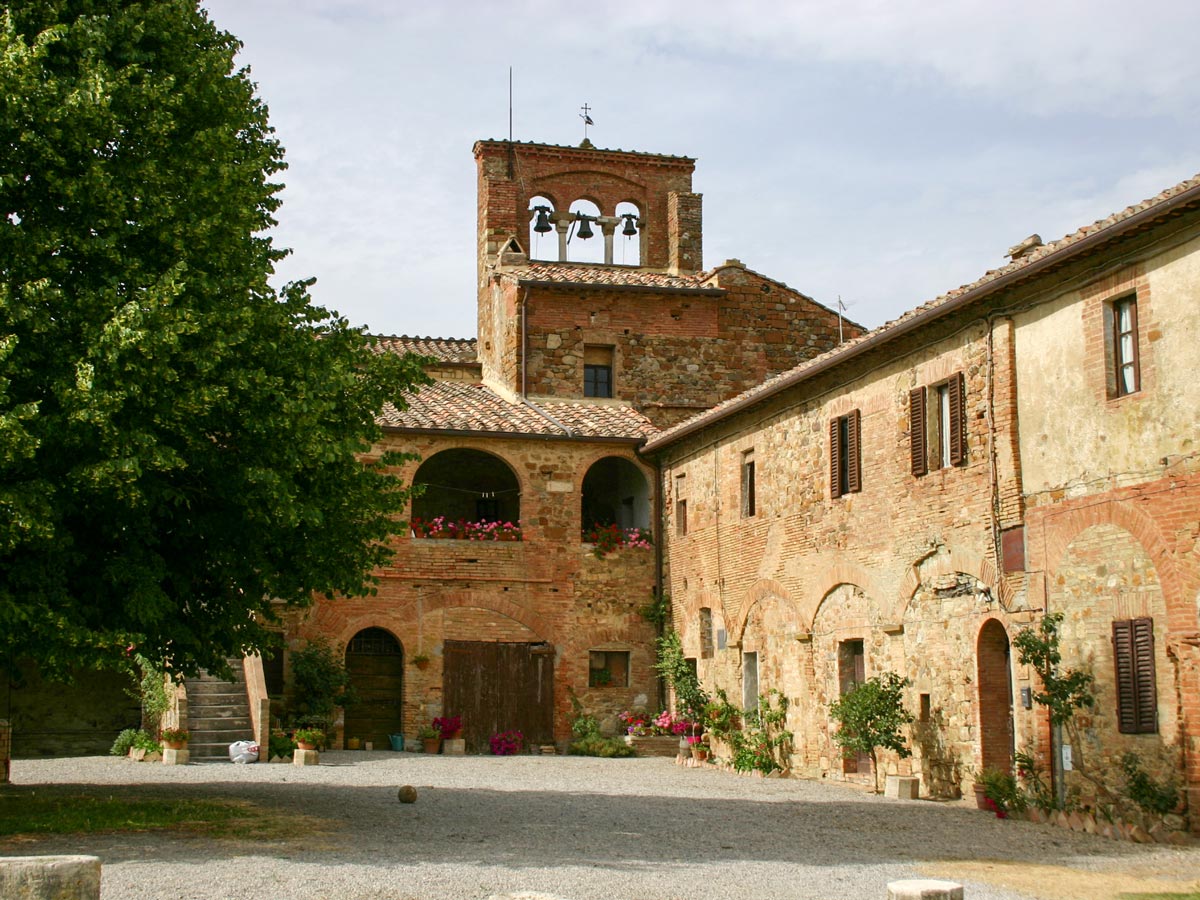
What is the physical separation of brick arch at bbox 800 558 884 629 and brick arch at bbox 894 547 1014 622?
0.54 m

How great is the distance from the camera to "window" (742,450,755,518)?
73.6 feet

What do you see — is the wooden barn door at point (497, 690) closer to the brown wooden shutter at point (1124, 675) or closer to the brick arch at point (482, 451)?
the brick arch at point (482, 451)

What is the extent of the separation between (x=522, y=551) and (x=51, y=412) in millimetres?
13844

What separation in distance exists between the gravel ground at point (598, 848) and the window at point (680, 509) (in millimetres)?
7179

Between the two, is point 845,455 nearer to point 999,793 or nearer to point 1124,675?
point 999,793

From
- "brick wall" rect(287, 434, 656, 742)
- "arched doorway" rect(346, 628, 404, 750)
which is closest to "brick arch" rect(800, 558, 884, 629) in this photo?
"brick wall" rect(287, 434, 656, 742)

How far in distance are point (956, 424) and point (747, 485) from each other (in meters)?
6.26

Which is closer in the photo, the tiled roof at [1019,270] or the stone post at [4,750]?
the tiled roof at [1019,270]

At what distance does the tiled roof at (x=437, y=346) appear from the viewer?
31.1 m

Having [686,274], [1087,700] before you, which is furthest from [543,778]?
[686,274]

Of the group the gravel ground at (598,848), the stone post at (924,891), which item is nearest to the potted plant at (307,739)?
the gravel ground at (598,848)

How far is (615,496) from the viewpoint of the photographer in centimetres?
2828

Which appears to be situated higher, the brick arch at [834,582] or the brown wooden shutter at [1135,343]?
the brown wooden shutter at [1135,343]

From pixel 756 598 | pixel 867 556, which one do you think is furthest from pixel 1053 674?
pixel 756 598
